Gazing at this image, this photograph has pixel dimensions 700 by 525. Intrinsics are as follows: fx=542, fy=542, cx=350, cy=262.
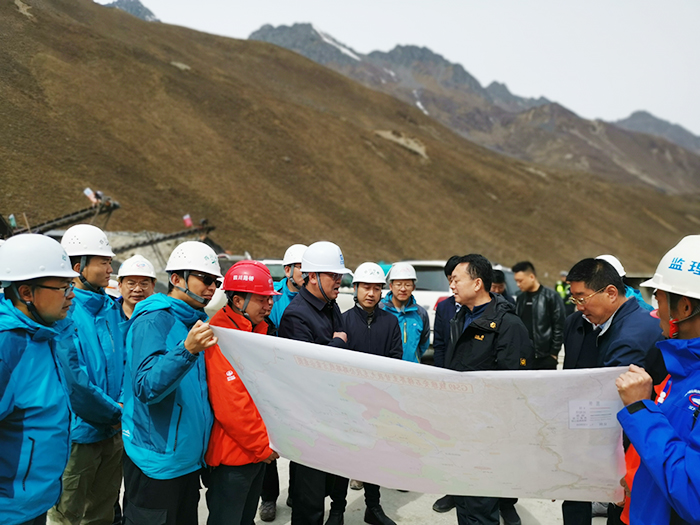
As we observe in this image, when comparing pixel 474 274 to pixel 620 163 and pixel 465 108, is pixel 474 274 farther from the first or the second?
pixel 465 108

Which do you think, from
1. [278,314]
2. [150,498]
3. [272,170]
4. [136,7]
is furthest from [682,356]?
[272,170]

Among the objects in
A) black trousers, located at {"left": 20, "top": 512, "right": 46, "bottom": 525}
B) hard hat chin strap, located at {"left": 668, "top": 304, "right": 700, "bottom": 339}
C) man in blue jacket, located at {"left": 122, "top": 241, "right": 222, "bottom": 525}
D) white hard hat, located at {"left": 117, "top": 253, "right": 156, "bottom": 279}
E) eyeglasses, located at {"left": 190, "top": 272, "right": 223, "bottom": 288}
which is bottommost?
black trousers, located at {"left": 20, "top": 512, "right": 46, "bottom": 525}

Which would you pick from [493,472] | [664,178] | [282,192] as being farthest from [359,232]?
[664,178]

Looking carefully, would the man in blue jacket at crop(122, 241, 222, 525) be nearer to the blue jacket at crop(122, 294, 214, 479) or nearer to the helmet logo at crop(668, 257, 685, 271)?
the blue jacket at crop(122, 294, 214, 479)

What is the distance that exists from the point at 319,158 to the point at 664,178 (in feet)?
332

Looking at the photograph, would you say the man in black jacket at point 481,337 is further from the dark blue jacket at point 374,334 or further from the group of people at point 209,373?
the dark blue jacket at point 374,334

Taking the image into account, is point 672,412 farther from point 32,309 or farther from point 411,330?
point 411,330

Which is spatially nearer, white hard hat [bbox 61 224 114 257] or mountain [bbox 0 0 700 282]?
white hard hat [bbox 61 224 114 257]

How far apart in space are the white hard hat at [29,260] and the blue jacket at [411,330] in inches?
146

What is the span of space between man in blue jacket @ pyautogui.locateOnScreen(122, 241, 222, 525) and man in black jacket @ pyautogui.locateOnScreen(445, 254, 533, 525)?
170cm

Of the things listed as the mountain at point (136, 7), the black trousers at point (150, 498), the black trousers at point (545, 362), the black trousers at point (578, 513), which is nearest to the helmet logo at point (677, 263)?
the black trousers at point (578, 513)

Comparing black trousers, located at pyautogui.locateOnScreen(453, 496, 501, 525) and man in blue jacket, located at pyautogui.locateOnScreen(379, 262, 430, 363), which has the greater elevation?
man in blue jacket, located at pyautogui.locateOnScreen(379, 262, 430, 363)

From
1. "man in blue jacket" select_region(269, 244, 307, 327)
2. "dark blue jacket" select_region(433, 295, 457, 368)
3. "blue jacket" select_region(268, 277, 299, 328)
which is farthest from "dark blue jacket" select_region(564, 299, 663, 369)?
"man in blue jacket" select_region(269, 244, 307, 327)

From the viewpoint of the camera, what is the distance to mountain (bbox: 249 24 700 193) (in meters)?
104
